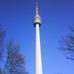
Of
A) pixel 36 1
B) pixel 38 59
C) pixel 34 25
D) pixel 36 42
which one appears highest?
pixel 36 1

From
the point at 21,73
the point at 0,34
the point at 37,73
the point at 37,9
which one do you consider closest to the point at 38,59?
the point at 37,73

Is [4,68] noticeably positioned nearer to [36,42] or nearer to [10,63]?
[10,63]

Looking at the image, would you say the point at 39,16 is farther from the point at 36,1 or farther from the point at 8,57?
the point at 8,57

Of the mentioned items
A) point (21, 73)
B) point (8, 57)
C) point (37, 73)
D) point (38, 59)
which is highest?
point (38, 59)

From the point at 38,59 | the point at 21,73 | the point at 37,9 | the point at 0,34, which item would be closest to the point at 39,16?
the point at 37,9

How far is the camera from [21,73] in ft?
78.0

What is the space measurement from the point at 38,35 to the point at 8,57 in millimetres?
28333

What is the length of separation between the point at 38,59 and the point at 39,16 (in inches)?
488

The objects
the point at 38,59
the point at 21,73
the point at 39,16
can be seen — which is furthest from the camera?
the point at 39,16

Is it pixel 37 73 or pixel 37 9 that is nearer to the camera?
pixel 37 73

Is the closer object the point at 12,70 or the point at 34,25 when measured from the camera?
the point at 12,70

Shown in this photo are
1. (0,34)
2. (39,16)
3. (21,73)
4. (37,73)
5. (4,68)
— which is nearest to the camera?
(0,34)

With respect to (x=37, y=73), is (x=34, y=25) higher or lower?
higher

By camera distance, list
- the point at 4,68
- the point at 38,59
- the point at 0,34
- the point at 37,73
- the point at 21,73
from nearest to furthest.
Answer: the point at 0,34
the point at 4,68
the point at 21,73
the point at 37,73
the point at 38,59
